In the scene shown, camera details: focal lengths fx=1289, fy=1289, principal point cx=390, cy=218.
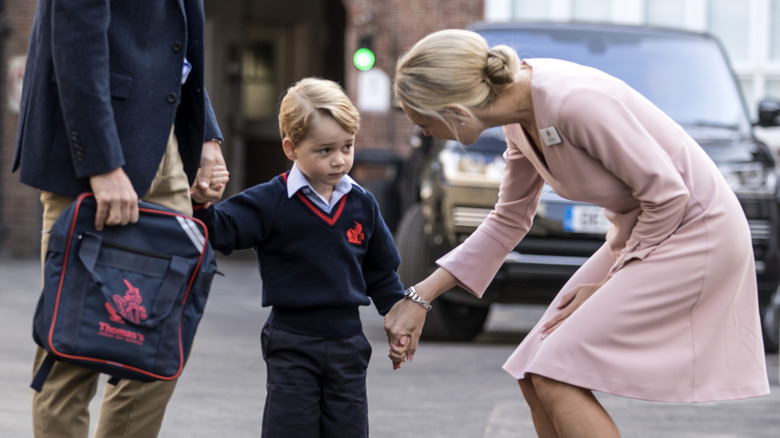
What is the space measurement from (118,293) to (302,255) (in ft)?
2.10

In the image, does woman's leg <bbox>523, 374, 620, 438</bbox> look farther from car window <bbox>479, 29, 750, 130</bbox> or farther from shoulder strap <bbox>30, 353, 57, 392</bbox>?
car window <bbox>479, 29, 750, 130</bbox>

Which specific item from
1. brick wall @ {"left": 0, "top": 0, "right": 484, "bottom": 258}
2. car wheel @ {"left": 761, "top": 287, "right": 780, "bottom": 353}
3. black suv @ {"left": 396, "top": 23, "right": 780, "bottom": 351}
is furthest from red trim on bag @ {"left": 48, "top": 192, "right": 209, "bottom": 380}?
brick wall @ {"left": 0, "top": 0, "right": 484, "bottom": 258}

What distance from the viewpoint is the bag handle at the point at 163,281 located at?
3.03m

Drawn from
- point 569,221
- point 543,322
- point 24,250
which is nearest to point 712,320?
point 543,322

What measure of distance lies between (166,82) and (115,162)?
0.96 feet

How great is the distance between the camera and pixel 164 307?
3.12 m

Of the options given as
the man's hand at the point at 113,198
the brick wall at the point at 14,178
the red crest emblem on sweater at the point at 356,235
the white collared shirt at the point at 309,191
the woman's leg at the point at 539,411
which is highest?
the man's hand at the point at 113,198

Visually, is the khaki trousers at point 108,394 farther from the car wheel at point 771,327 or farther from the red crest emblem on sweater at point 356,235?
the car wheel at point 771,327

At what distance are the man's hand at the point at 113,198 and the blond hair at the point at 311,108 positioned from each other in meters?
0.61

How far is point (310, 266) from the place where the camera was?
3555 millimetres

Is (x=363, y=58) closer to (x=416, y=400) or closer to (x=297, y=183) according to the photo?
(x=416, y=400)

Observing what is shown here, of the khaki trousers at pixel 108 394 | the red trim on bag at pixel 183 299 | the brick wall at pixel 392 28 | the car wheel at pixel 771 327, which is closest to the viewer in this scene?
the red trim on bag at pixel 183 299

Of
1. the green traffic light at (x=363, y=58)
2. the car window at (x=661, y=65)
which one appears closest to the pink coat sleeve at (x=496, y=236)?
the car window at (x=661, y=65)

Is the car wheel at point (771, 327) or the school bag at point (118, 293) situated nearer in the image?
the school bag at point (118, 293)
